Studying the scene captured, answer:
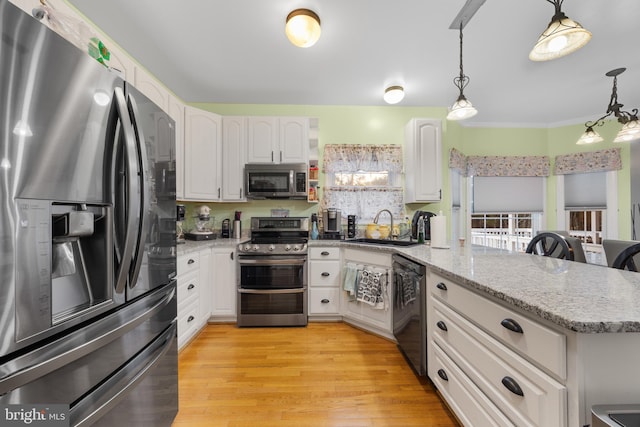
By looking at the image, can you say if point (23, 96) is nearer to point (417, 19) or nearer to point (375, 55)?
point (417, 19)

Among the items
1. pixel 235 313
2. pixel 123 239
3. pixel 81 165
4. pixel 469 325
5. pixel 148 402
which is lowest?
pixel 235 313

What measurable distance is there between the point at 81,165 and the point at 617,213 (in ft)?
19.3

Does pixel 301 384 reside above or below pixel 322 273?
below

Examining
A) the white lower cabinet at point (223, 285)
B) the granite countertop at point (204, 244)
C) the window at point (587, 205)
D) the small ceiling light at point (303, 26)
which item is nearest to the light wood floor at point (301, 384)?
the white lower cabinet at point (223, 285)

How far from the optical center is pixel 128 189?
918 millimetres

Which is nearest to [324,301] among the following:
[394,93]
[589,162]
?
[394,93]

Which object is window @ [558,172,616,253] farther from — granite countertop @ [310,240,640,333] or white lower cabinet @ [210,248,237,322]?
white lower cabinet @ [210,248,237,322]

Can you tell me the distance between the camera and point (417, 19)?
1898 millimetres

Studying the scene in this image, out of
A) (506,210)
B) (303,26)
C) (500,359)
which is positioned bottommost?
(500,359)

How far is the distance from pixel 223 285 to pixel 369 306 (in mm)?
1570

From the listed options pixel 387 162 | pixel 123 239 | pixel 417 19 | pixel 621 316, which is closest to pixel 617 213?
pixel 387 162

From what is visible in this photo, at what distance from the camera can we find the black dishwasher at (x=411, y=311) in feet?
5.60

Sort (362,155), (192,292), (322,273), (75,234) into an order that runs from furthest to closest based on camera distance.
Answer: (362,155) → (322,273) → (192,292) → (75,234)

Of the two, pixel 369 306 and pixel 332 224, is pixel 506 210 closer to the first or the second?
Result: pixel 332 224
